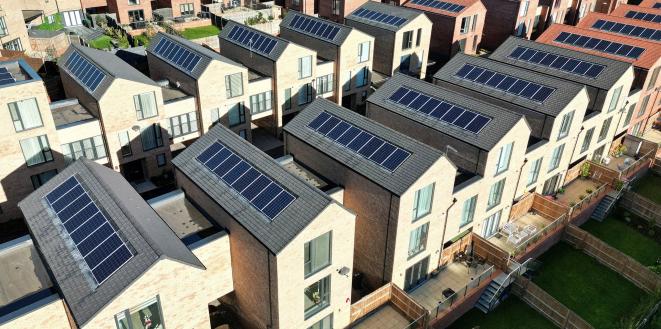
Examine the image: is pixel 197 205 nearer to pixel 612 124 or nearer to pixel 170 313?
pixel 170 313

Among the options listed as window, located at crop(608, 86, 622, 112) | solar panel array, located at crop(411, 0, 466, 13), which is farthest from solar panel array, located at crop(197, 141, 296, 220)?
solar panel array, located at crop(411, 0, 466, 13)

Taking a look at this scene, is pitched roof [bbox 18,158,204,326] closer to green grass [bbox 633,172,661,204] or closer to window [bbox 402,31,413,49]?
window [bbox 402,31,413,49]

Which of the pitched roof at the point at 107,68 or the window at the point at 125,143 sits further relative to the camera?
the window at the point at 125,143

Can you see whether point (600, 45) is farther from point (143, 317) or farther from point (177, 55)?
point (143, 317)

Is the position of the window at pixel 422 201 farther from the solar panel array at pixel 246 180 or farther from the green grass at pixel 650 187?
the green grass at pixel 650 187

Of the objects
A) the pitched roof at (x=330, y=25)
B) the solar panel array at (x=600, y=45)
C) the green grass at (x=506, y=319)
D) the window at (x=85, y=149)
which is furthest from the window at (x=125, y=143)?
the solar panel array at (x=600, y=45)

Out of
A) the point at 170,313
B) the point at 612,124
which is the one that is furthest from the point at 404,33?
the point at 170,313

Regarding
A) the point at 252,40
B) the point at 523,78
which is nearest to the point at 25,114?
the point at 252,40
